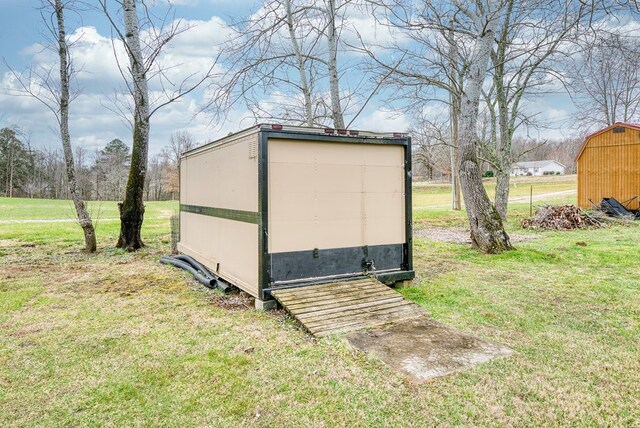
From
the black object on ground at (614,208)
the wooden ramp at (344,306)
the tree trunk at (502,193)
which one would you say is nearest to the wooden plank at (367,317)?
the wooden ramp at (344,306)

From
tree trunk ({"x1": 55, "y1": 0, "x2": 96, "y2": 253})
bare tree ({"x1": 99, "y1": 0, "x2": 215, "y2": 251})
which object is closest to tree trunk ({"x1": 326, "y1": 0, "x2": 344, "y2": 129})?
bare tree ({"x1": 99, "y1": 0, "x2": 215, "y2": 251})

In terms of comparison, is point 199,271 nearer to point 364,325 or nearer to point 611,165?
point 364,325

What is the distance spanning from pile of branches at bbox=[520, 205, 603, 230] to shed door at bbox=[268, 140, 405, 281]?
902cm

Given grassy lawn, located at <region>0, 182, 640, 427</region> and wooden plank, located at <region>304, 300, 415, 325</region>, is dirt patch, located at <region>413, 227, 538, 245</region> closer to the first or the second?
grassy lawn, located at <region>0, 182, 640, 427</region>

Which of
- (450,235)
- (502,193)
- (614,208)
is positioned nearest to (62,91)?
(450,235)

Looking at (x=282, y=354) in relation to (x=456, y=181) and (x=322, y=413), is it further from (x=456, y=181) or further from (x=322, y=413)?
(x=456, y=181)

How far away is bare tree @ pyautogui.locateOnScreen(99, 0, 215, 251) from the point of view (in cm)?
878

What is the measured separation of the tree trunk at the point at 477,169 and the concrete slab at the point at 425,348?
470cm

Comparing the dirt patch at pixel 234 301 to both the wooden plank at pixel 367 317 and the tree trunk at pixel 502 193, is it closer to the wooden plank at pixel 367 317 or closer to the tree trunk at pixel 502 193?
Answer: the wooden plank at pixel 367 317

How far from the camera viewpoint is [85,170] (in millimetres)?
42969

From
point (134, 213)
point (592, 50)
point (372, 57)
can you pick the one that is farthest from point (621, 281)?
point (134, 213)

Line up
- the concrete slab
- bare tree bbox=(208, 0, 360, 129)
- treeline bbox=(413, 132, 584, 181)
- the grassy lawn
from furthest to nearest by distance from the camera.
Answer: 1. treeline bbox=(413, 132, 584, 181)
2. bare tree bbox=(208, 0, 360, 129)
3. the concrete slab
4. the grassy lawn

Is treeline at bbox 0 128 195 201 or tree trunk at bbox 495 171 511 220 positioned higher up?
treeline at bbox 0 128 195 201

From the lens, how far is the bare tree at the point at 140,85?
8.78 metres
